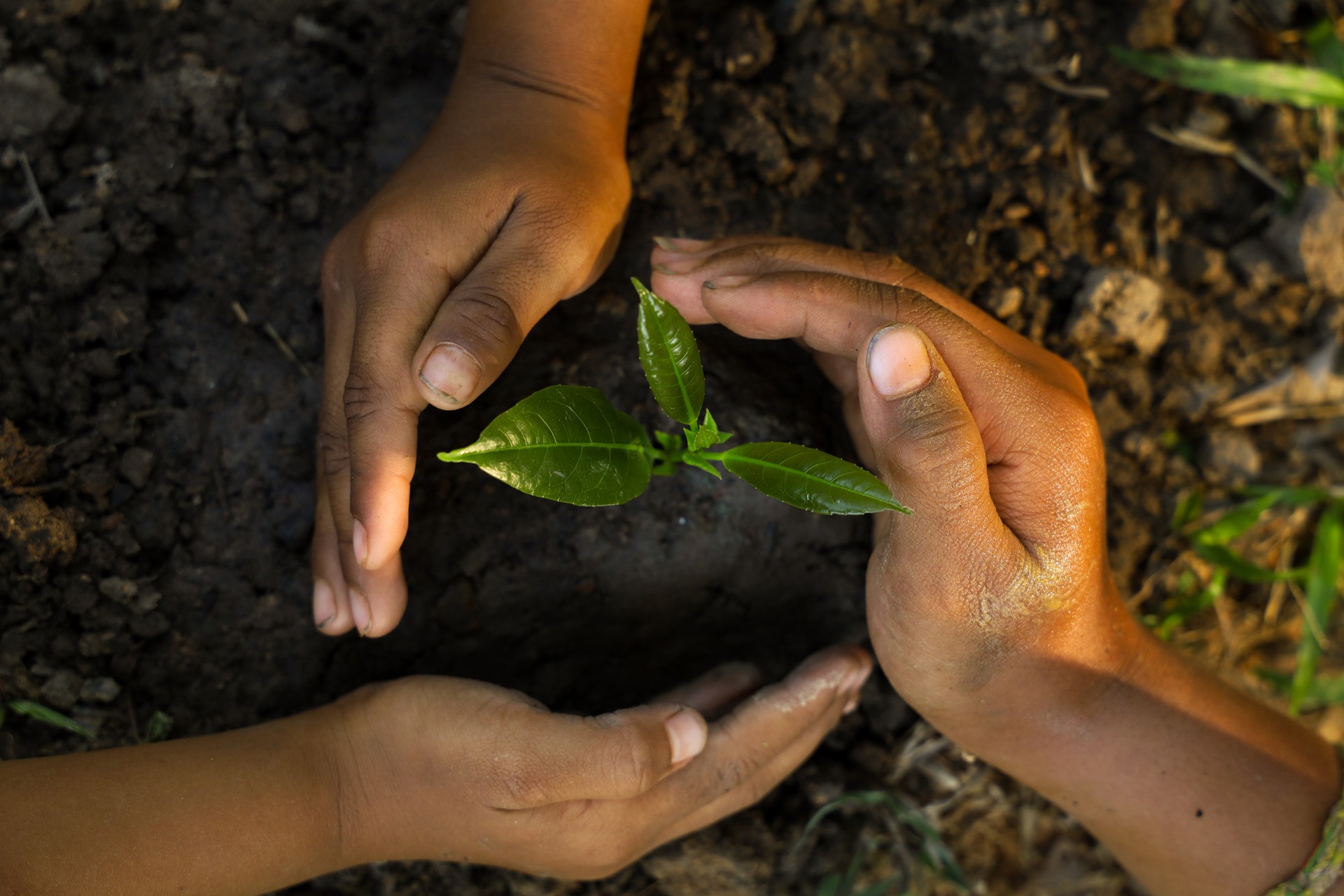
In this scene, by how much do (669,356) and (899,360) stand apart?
43 cm

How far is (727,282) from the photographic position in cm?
189

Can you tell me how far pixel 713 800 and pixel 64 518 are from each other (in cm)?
168

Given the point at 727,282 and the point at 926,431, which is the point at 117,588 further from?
the point at 926,431

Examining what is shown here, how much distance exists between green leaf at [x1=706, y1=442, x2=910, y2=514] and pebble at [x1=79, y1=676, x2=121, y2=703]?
5.16 ft

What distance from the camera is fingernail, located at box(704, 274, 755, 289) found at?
1.88 metres

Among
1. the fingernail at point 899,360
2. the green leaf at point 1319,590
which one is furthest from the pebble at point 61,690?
the green leaf at point 1319,590

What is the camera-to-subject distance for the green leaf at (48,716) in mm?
2178

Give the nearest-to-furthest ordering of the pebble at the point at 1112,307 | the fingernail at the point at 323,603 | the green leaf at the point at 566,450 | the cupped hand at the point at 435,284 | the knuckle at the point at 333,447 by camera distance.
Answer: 1. the green leaf at the point at 566,450
2. the cupped hand at the point at 435,284
3. the knuckle at the point at 333,447
4. the fingernail at the point at 323,603
5. the pebble at the point at 1112,307

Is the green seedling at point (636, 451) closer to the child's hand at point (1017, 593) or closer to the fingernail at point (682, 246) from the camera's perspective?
the child's hand at point (1017, 593)

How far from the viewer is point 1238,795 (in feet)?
7.25

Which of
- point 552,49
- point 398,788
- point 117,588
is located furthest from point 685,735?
point 552,49

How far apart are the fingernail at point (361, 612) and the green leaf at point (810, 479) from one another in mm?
857

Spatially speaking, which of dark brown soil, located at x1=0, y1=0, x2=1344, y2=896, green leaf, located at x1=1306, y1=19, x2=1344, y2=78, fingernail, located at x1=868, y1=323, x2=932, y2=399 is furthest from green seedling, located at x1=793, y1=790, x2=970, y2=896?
green leaf, located at x1=1306, y1=19, x2=1344, y2=78

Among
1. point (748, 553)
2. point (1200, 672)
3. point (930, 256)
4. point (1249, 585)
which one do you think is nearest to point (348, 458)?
point (748, 553)
